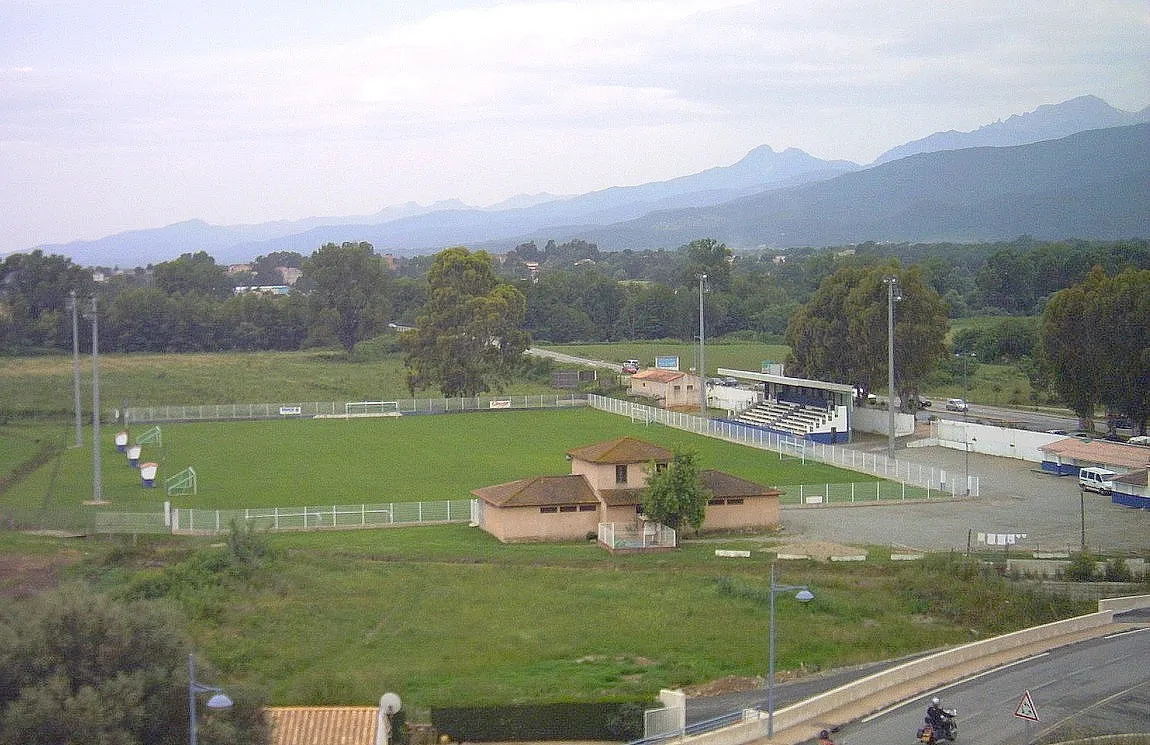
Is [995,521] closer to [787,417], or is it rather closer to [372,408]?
[787,417]

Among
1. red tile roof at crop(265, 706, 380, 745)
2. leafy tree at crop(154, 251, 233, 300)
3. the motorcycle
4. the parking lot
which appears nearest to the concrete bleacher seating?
the parking lot

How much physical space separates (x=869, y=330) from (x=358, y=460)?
25.3m

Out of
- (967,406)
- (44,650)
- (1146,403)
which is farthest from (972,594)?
(967,406)

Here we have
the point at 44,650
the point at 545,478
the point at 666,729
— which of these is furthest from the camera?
the point at 545,478

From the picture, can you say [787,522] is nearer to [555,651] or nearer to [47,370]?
[555,651]

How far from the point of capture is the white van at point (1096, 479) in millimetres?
41844

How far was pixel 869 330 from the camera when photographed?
60.7 meters

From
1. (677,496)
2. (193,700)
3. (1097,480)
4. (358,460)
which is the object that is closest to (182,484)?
(358,460)

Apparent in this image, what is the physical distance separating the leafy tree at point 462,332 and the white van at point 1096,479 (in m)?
39.2

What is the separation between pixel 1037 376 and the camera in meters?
69.4

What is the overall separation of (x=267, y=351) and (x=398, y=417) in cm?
3644

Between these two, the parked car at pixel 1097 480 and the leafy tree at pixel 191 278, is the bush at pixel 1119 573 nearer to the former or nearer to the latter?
the parked car at pixel 1097 480

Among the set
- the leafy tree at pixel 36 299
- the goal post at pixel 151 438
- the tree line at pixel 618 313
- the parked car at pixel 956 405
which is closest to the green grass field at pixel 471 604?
the goal post at pixel 151 438

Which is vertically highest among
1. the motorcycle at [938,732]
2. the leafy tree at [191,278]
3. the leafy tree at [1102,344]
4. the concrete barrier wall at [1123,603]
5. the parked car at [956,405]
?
the leafy tree at [191,278]
